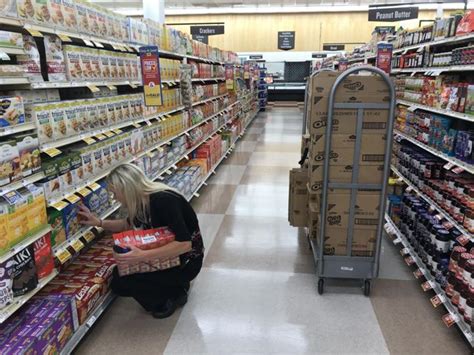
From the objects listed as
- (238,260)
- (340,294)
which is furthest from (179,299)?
(340,294)

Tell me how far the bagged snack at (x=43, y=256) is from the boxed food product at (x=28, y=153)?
0.42 meters

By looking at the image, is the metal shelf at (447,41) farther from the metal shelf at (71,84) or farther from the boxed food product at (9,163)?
the boxed food product at (9,163)

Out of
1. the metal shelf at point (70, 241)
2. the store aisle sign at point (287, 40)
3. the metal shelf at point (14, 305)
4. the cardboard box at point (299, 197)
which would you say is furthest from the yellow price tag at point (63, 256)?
the store aisle sign at point (287, 40)

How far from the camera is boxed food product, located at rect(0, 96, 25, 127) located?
1.96 meters

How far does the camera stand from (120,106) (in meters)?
3.38

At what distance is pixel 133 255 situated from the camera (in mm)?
2586

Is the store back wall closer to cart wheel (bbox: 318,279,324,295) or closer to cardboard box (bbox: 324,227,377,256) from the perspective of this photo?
cardboard box (bbox: 324,227,377,256)

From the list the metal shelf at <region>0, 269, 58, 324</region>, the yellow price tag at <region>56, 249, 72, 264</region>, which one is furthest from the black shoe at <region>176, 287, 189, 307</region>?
the metal shelf at <region>0, 269, 58, 324</region>

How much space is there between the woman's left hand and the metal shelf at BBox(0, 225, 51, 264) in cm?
51

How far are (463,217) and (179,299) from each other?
2.26 meters

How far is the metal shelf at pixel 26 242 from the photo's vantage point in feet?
6.46

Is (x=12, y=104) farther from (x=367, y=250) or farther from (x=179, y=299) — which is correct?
(x=367, y=250)

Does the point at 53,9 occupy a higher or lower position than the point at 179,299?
higher

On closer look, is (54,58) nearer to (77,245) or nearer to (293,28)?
(77,245)
